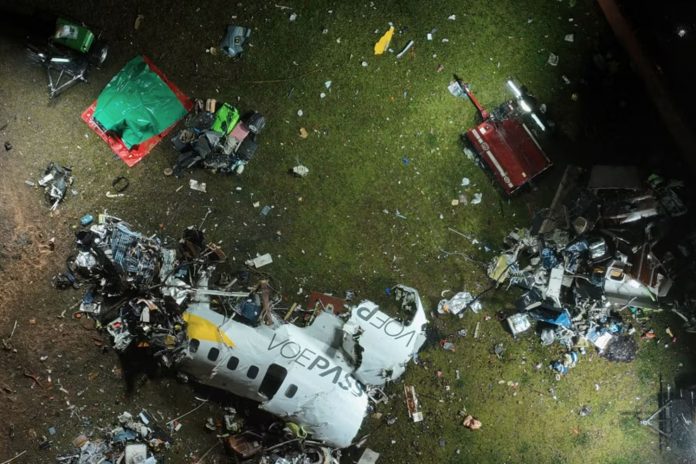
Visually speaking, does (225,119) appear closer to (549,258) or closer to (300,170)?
(300,170)

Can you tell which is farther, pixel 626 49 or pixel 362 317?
pixel 626 49

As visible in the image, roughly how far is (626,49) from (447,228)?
309 centimetres

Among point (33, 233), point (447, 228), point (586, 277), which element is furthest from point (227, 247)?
point (586, 277)

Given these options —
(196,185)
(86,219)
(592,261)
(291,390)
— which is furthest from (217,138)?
(592,261)

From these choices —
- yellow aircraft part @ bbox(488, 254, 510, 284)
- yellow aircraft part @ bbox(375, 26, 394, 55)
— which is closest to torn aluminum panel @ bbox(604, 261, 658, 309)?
yellow aircraft part @ bbox(488, 254, 510, 284)

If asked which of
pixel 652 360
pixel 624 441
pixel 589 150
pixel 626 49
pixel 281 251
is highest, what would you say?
pixel 281 251

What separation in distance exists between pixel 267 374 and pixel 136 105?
3.43 meters

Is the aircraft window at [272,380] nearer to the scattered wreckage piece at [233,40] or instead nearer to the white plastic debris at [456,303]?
the white plastic debris at [456,303]

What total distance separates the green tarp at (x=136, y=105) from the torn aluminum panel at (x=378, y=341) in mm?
3165

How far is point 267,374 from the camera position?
620 centimetres

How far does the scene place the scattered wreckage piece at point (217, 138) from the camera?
6609 mm

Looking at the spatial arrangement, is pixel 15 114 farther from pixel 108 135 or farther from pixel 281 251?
pixel 281 251

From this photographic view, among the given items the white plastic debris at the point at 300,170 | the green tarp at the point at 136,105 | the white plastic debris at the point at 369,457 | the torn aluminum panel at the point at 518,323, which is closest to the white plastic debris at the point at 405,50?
the white plastic debris at the point at 300,170

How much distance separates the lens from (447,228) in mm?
6926
